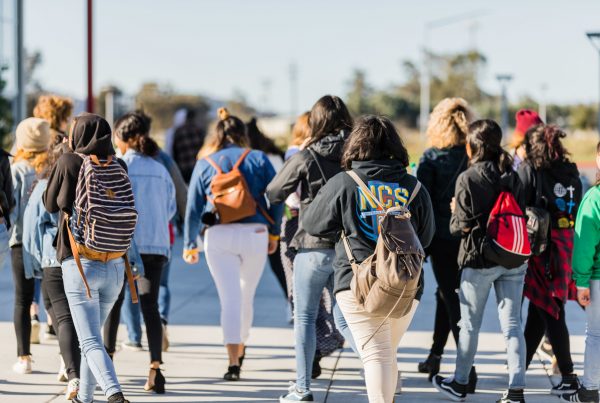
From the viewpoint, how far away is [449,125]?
6.64 m

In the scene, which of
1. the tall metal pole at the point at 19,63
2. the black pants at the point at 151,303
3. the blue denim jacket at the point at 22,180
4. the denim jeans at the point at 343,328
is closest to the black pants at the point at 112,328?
the black pants at the point at 151,303

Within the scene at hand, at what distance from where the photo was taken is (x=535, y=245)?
6.32 m

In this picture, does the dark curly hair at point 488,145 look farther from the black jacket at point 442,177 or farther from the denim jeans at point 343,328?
the denim jeans at point 343,328

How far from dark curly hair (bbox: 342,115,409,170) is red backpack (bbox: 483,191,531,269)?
1.05m

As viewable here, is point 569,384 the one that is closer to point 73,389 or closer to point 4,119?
point 73,389

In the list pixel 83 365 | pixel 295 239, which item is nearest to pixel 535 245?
pixel 295 239

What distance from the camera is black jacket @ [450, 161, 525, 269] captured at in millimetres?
5941

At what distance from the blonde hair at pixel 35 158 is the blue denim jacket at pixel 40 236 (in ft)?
1.39

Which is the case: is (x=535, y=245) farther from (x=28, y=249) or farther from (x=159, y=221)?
(x=28, y=249)

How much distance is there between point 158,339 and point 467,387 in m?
2.00

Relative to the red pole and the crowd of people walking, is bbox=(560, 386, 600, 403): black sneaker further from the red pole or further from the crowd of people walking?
the red pole

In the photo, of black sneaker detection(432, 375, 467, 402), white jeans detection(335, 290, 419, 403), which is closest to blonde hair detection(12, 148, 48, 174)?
white jeans detection(335, 290, 419, 403)

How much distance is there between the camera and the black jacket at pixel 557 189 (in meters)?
6.43

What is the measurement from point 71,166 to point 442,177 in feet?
7.92
